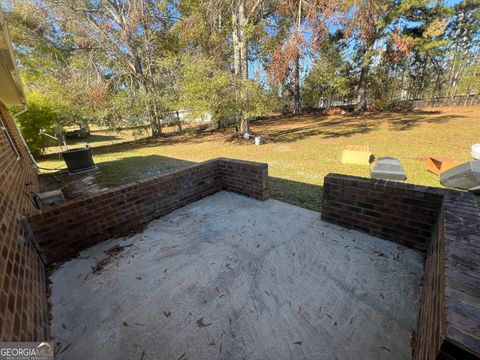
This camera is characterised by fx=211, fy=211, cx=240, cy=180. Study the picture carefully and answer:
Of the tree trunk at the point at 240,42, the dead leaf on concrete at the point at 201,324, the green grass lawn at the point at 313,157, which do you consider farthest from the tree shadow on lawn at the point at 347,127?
the dead leaf on concrete at the point at 201,324

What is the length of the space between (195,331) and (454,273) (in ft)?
5.67

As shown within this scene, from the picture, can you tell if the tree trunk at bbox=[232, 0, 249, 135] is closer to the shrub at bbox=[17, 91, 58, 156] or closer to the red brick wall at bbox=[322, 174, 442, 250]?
the red brick wall at bbox=[322, 174, 442, 250]

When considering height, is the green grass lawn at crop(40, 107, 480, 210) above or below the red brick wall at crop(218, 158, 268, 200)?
below

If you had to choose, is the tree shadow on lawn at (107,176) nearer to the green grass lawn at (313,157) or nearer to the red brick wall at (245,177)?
the green grass lawn at (313,157)

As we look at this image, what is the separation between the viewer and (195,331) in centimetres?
164

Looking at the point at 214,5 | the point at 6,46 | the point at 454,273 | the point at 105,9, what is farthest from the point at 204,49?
the point at 454,273

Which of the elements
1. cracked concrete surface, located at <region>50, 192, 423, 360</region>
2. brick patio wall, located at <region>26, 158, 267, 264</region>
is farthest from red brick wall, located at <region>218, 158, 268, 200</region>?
cracked concrete surface, located at <region>50, 192, 423, 360</region>

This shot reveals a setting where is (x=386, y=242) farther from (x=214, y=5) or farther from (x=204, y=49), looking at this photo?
(x=204, y=49)

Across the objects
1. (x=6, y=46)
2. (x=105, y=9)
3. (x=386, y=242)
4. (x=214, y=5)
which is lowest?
(x=386, y=242)

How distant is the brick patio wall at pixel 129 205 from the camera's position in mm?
2396

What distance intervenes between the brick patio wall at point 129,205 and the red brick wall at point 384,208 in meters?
1.23

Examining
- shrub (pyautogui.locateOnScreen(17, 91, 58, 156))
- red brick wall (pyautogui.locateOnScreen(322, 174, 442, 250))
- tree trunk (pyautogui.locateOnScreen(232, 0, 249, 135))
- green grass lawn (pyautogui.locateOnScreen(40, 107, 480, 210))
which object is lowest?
green grass lawn (pyautogui.locateOnScreen(40, 107, 480, 210))

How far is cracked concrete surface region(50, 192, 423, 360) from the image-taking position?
152cm

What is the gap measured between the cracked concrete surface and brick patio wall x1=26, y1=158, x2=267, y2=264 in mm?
231
